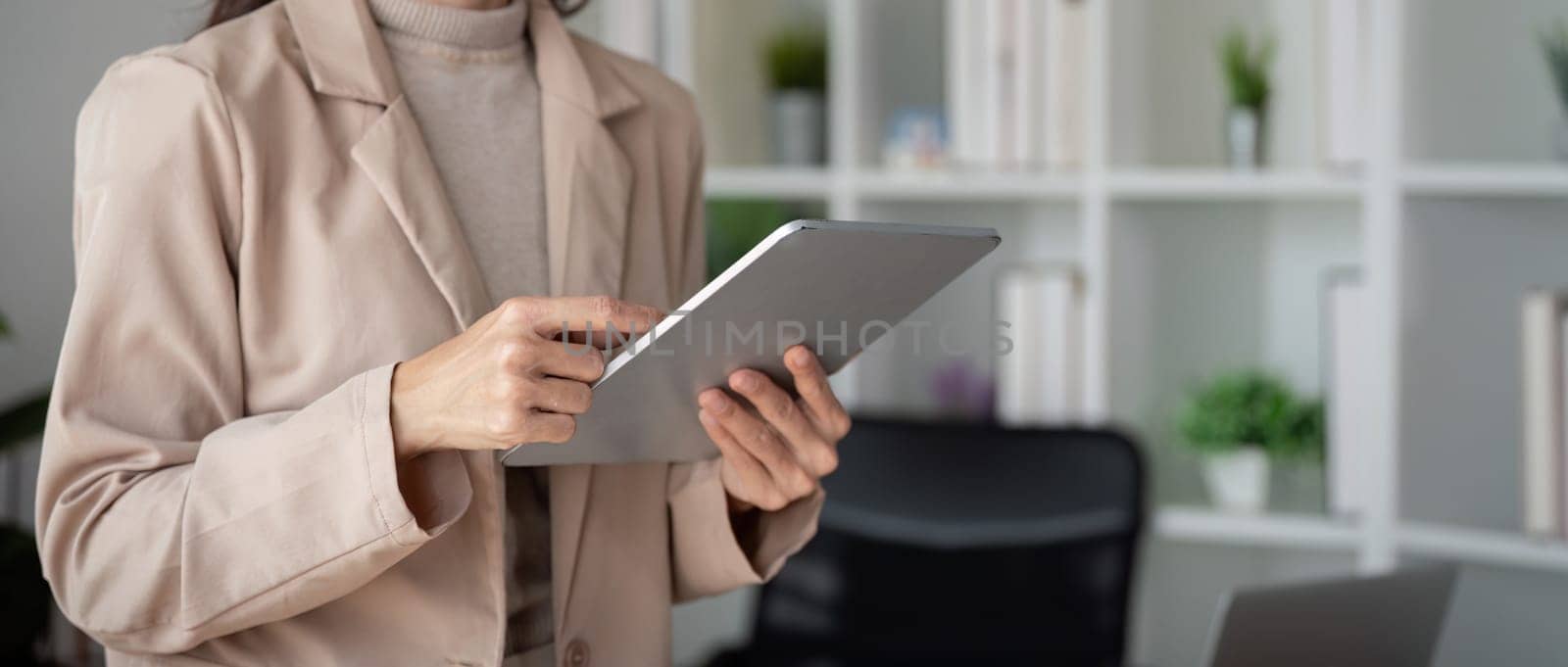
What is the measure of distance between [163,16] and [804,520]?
4.17 ft

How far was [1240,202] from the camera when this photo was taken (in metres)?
2.45

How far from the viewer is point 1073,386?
229 centimetres

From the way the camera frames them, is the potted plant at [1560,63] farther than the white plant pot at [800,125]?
No

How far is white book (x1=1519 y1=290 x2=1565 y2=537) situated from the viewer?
6.06 ft

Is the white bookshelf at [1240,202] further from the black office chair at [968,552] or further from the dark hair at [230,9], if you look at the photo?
the dark hair at [230,9]

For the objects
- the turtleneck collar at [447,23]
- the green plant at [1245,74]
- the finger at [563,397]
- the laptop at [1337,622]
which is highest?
the turtleneck collar at [447,23]

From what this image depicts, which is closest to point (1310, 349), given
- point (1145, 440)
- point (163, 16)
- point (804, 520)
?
point (1145, 440)

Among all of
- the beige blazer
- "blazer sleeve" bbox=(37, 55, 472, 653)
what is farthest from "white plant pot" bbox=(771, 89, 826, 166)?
"blazer sleeve" bbox=(37, 55, 472, 653)

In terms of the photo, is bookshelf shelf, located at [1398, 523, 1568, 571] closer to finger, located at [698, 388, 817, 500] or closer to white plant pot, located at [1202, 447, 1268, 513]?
white plant pot, located at [1202, 447, 1268, 513]

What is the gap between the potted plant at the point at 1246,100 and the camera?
7.36ft

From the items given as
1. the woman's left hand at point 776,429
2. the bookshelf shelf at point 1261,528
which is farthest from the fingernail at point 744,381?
the bookshelf shelf at point 1261,528

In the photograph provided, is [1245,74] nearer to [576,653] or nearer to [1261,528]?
[1261,528]

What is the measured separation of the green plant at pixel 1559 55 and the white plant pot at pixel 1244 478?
687mm

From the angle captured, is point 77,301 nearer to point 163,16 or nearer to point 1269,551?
point 163,16
